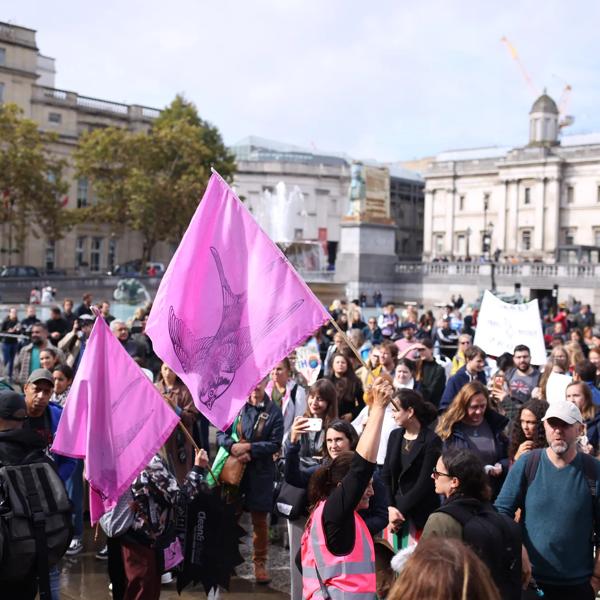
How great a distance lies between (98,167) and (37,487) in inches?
2011

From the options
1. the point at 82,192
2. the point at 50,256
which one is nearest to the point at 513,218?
the point at 82,192

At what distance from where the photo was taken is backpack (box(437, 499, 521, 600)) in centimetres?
388

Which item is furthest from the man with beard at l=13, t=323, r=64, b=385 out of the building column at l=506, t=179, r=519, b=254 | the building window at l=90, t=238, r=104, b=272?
the building column at l=506, t=179, r=519, b=254

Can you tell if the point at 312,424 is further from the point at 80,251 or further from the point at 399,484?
the point at 80,251

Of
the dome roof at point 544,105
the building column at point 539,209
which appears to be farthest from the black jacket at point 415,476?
the dome roof at point 544,105

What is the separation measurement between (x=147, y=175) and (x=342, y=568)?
51.0 meters

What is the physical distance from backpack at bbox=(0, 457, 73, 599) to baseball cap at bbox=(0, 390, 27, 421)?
12.5 inches

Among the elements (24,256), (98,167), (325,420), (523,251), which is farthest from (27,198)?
(523,251)

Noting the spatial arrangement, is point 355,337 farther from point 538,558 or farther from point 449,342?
point 538,558

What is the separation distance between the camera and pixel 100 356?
18.9 ft

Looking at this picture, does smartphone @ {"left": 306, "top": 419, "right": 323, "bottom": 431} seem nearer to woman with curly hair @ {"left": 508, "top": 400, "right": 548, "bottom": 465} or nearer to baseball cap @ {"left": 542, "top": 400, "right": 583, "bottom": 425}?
woman with curly hair @ {"left": 508, "top": 400, "right": 548, "bottom": 465}

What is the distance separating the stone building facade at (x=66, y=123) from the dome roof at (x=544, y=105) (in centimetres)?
3997

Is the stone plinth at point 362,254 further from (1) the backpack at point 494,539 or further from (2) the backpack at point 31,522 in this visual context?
(1) the backpack at point 494,539

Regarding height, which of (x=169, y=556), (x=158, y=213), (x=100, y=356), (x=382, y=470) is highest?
(x=158, y=213)
